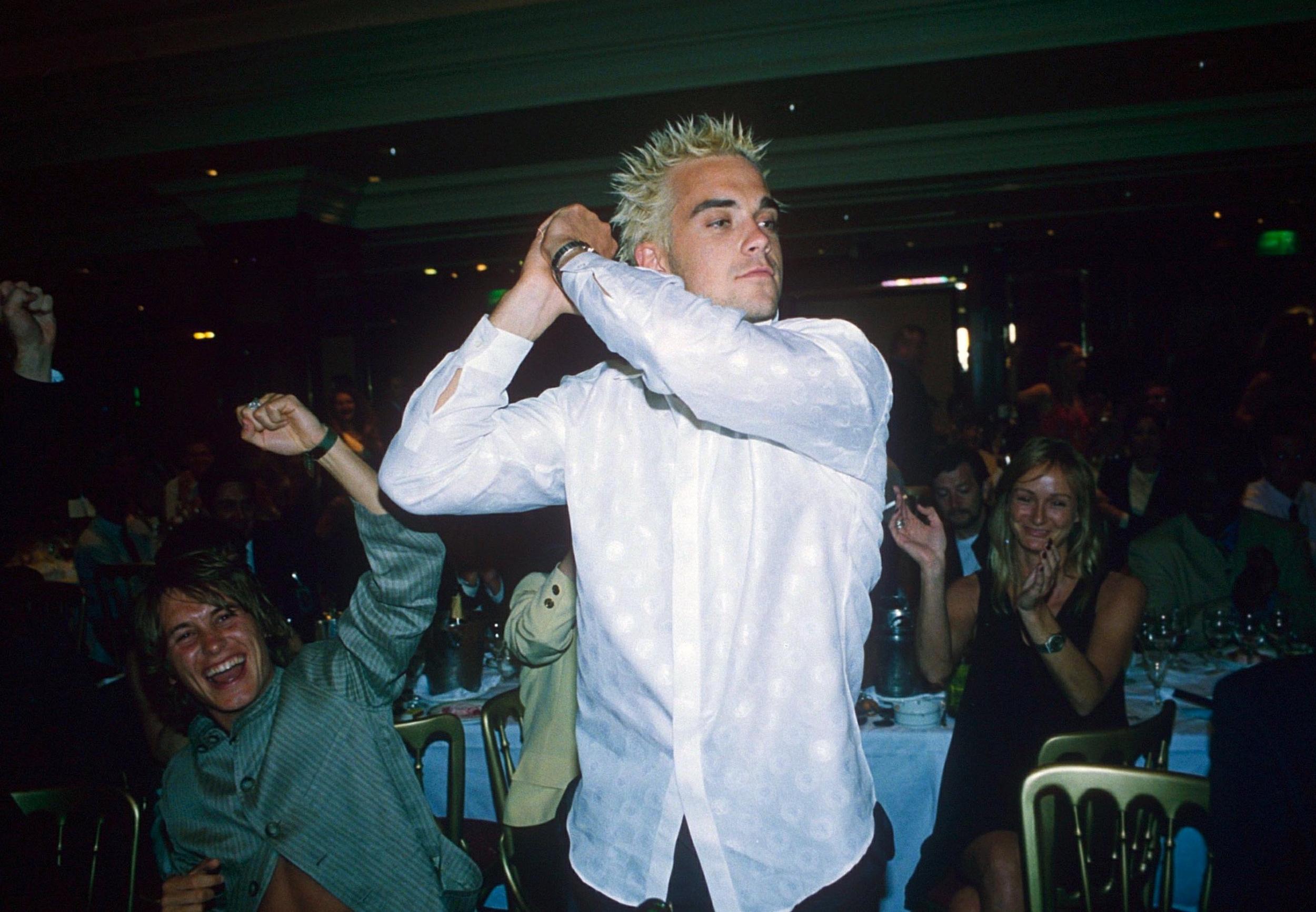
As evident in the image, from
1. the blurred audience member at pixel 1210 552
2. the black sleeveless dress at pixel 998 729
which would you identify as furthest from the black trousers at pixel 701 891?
the blurred audience member at pixel 1210 552

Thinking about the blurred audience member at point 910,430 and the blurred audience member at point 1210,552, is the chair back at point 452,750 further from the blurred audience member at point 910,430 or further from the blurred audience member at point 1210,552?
the blurred audience member at point 910,430

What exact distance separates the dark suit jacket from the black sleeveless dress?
121 cm

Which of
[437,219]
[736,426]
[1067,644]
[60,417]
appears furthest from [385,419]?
[736,426]

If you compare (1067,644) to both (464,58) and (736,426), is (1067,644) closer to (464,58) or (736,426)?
(736,426)

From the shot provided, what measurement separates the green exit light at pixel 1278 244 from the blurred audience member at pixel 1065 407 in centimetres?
237

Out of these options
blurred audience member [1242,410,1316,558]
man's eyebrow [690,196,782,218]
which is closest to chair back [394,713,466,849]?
man's eyebrow [690,196,782,218]

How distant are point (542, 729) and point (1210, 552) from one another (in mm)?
2814

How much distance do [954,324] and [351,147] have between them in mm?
6780

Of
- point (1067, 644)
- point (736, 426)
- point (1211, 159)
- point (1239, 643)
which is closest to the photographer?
point (736, 426)

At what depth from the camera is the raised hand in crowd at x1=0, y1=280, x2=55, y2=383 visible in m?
1.73

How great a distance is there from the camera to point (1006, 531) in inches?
102

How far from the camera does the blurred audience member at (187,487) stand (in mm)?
6191

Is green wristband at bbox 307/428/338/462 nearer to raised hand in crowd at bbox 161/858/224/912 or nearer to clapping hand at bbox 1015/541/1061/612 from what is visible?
raised hand in crowd at bbox 161/858/224/912

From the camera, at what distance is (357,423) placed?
7.49 m
